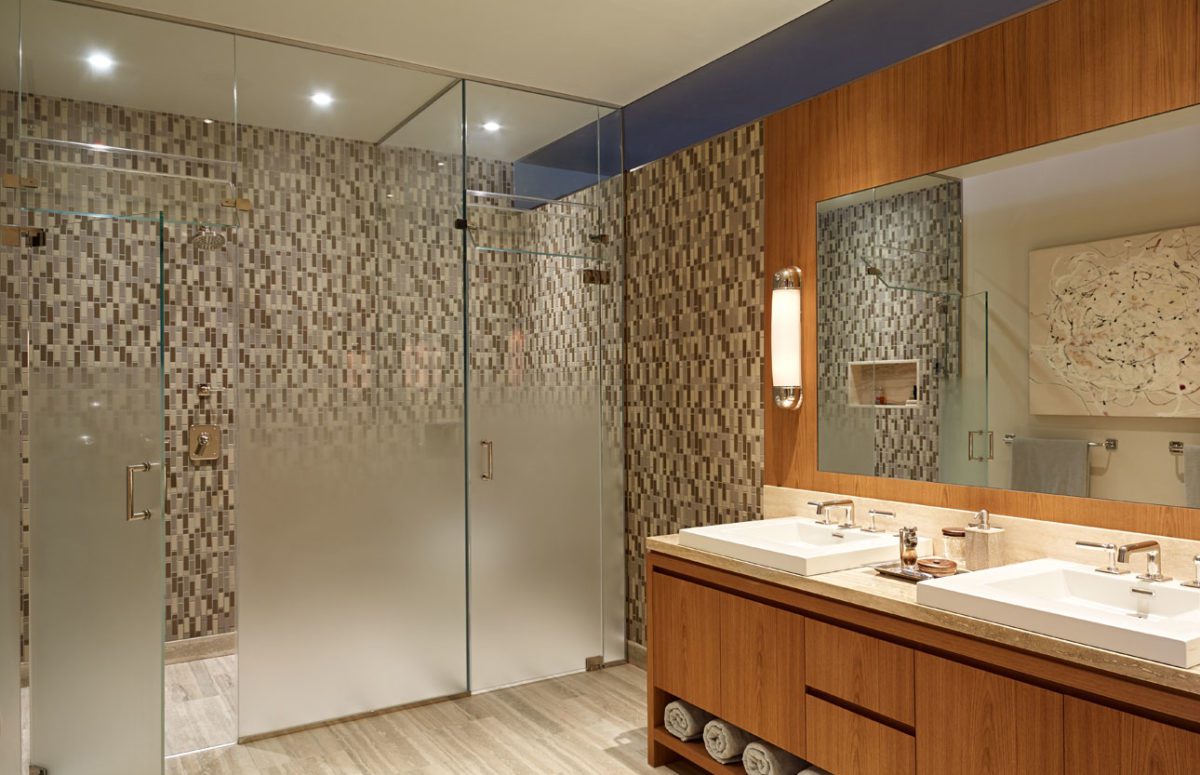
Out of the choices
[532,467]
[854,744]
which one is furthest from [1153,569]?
[532,467]

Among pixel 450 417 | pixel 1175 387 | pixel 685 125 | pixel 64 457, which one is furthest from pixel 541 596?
pixel 1175 387

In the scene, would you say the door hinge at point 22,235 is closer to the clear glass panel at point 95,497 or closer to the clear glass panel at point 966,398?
the clear glass panel at point 95,497

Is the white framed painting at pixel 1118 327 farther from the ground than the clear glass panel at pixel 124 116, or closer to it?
closer to it

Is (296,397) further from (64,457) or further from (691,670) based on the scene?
(691,670)

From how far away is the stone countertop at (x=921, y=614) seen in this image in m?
1.60

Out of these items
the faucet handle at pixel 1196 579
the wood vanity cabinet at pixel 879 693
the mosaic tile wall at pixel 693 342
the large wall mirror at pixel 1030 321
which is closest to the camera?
the wood vanity cabinet at pixel 879 693

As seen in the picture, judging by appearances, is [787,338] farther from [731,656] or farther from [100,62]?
[100,62]

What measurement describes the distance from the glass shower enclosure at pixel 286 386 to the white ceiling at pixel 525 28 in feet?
0.42

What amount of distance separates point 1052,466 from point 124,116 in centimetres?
328

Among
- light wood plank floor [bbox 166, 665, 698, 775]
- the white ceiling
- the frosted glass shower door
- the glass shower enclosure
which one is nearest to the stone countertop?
light wood plank floor [bbox 166, 665, 698, 775]

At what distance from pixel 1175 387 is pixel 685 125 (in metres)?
2.32

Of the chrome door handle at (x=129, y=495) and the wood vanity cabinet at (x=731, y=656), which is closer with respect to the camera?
the wood vanity cabinet at (x=731, y=656)

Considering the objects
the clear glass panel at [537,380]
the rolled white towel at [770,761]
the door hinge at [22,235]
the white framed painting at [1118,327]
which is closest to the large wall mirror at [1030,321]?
the white framed painting at [1118,327]

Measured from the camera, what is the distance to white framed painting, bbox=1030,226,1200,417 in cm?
208
